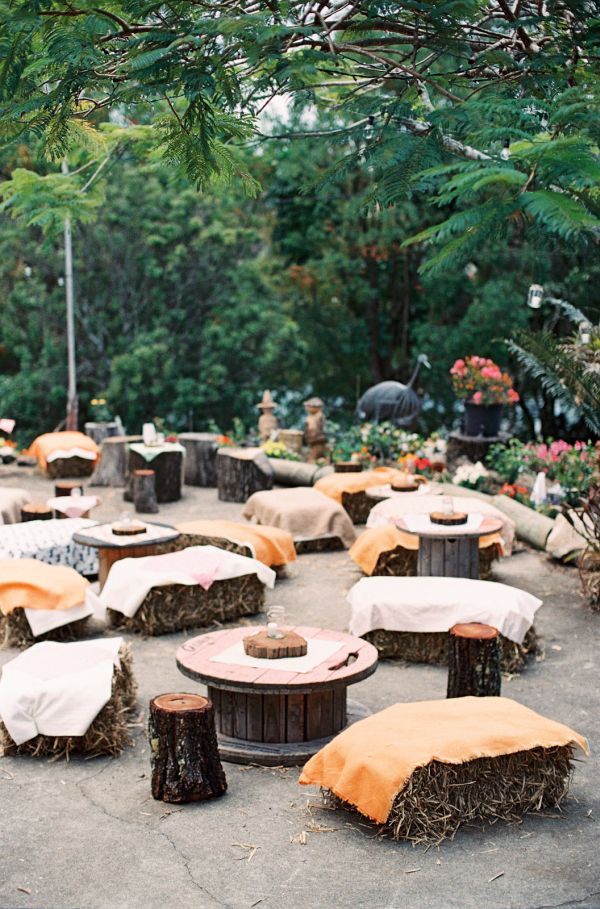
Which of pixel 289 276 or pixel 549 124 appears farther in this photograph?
pixel 289 276

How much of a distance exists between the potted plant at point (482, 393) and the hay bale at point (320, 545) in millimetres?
4491

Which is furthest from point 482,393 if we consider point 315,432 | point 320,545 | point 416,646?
point 416,646

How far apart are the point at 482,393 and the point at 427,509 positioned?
16.5ft

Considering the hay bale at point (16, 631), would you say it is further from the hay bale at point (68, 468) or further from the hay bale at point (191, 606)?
the hay bale at point (68, 468)

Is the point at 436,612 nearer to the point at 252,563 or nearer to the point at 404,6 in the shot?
the point at 252,563

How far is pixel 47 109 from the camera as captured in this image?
5.19m

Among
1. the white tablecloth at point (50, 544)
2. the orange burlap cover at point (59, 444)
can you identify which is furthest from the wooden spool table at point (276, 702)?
the orange burlap cover at point (59, 444)

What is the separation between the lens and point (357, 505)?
14.6m

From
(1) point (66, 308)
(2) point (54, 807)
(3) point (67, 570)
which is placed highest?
(1) point (66, 308)

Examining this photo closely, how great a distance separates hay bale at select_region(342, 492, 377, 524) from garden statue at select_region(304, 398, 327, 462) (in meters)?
3.43

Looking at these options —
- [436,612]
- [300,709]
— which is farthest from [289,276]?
[300,709]

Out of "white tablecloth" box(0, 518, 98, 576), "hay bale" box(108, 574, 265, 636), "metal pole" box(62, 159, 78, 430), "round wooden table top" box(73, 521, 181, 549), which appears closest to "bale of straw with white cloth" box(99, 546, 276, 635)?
"hay bale" box(108, 574, 265, 636)

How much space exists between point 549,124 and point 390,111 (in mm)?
1006

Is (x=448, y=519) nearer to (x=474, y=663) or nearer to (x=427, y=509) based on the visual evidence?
(x=427, y=509)
